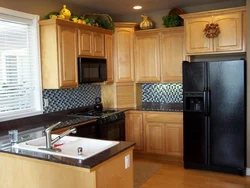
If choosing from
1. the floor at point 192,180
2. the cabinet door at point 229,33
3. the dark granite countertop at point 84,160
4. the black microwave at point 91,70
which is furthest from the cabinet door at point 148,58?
the dark granite countertop at point 84,160

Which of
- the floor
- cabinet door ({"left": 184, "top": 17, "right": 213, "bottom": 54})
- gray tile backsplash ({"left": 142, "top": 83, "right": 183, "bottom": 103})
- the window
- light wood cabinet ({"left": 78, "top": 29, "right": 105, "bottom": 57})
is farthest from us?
gray tile backsplash ({"left": 142, "top": 83, "right": 183, "bottom": 103})

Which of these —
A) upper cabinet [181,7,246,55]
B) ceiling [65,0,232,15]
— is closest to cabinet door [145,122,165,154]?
upper cabinet [181,7,246,55]

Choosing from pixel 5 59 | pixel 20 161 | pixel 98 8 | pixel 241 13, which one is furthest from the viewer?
pixel 98 8

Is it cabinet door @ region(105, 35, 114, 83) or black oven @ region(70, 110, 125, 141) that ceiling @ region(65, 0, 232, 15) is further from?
black oven @ region(70, 110, 125, 141)

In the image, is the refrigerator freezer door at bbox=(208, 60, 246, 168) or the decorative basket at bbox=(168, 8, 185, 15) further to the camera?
the decorative basket at bbox=(168, 8, 185, 15)

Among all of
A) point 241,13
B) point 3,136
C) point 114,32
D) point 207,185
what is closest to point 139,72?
point 114,32

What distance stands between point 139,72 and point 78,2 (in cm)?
168

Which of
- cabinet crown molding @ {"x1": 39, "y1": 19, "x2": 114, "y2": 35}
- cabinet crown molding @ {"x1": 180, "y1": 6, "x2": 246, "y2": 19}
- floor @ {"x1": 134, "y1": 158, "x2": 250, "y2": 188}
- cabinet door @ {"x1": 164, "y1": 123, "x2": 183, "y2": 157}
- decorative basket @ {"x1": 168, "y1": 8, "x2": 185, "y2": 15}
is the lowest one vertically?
floor @ {"x1": 134, "y1": 158, "x2": 250, "y2": 188}

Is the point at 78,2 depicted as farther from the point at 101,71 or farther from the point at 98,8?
the point at 101,71

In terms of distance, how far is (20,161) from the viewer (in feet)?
7.93

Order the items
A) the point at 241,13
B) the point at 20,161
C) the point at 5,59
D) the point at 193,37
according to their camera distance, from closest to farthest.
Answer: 1. the point at 20,161
2. the point at 5,59
3. the point at 241,13
4. the point at 193,37

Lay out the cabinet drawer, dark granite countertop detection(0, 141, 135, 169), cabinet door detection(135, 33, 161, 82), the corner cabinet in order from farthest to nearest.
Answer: cabinet door detection(135, 33, 161, 82) < the cabinet drawer < the corner cabinet < dark granite countertop detection(0, 141, 135, 169)

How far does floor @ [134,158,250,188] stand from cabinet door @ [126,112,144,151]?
0.79 metres

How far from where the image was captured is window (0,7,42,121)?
3684mm
